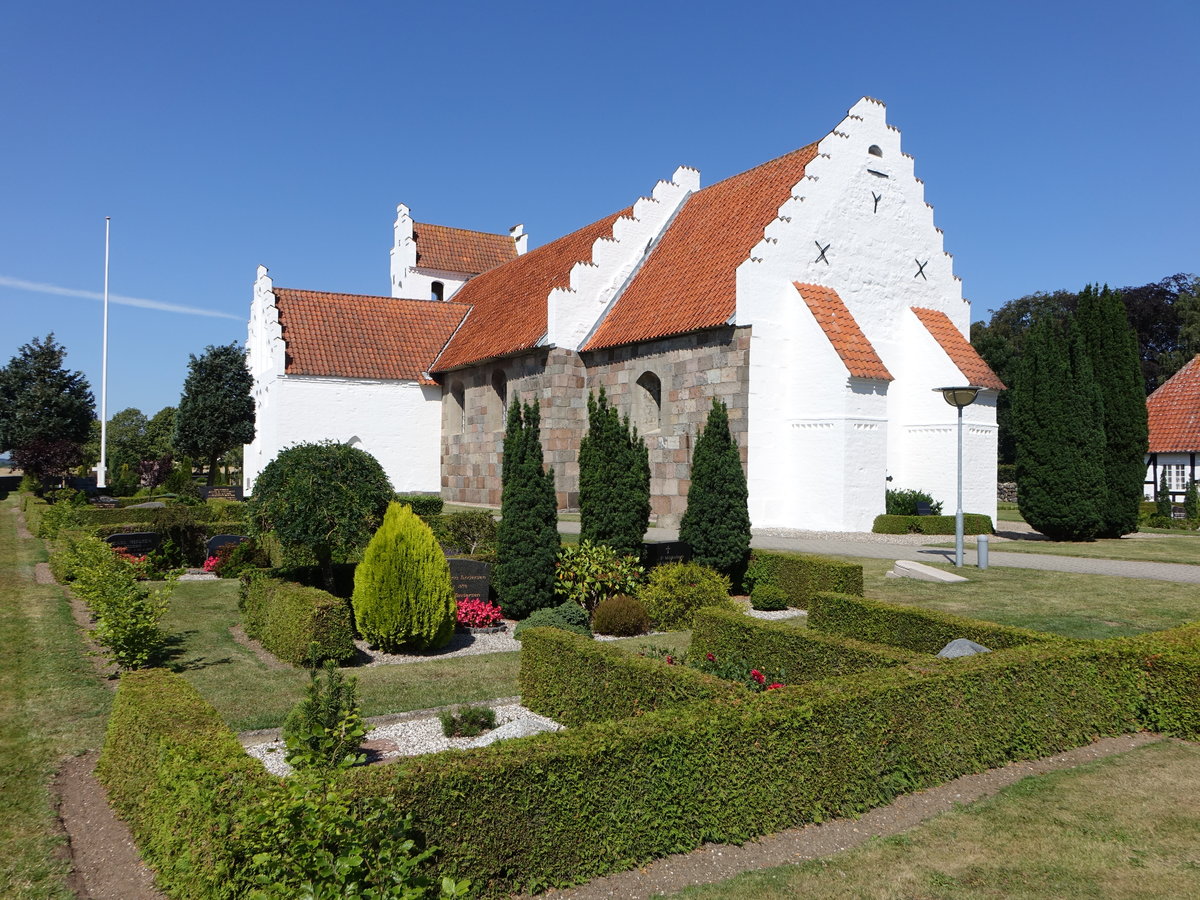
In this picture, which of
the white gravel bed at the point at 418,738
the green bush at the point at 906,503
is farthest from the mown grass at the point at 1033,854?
the green bush at the point at 906,503

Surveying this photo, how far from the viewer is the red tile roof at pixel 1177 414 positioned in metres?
30.6

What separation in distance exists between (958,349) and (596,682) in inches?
679

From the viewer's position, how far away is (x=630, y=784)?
15.0 ft

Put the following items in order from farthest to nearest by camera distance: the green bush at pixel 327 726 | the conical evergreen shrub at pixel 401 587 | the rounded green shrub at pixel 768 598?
1. the rounded green shrub at pixel 768 598
2. the conical evergreen shrub at pixel 401 587
3. the green bush at pixel 327 726

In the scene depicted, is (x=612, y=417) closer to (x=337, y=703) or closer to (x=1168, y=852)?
(x=337, y=703)

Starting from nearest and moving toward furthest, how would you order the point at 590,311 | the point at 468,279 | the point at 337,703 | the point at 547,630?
1. the point at 337,703
2. the point at 547,630
3. the point at 590,311
4. the point at 468,279

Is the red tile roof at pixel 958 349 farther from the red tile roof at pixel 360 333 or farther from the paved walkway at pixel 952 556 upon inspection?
the red tile roof at pixel 360 333

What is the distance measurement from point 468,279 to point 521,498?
78.7 feet

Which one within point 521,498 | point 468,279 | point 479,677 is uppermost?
point 468,279

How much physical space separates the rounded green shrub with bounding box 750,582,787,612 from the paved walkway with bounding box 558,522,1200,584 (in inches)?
142

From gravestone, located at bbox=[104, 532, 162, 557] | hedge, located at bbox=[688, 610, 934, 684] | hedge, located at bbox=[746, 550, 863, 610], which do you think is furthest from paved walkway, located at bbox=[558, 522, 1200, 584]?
gravestone, located at bbox=[104, 532, 162, 557]

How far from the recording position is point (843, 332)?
1927cm

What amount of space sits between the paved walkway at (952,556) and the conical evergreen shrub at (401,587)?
7772mm

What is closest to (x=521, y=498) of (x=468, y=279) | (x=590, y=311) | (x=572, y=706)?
(x=572, y=706)
